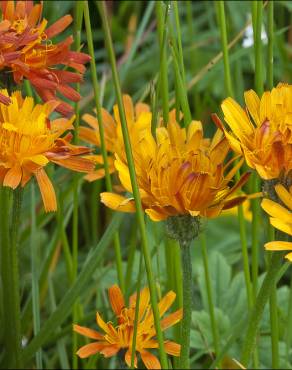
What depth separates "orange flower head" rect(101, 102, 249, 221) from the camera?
502mm

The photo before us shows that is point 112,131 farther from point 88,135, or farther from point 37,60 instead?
point 37,60

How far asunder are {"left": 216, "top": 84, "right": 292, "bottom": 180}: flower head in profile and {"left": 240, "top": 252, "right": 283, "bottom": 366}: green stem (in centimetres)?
6

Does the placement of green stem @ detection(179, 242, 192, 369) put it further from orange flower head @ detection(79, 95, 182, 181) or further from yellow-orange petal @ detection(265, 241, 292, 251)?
orange flower head @ detection(79, 95, 182, 181)

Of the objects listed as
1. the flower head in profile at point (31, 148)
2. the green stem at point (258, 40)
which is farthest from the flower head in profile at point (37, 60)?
the green stem at point (258, 40)

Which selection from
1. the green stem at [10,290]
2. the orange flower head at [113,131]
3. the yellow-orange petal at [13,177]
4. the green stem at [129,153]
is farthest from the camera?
the orange flower head at [113,131]

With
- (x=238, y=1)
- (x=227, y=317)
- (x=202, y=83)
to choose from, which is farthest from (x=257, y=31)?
(x=238, y=1)

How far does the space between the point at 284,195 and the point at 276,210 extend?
0.01m

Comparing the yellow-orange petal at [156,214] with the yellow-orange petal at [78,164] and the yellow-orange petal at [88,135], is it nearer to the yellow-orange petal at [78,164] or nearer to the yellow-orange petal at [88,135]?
the yellow-orange petal at [78,164]

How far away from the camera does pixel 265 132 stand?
499mm

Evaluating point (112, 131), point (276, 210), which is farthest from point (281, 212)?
point (112, 131)

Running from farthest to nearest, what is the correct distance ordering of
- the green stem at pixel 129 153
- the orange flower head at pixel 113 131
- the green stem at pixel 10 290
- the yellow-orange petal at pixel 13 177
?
the orange flower head at pixel 113 131
the green stem at pixel 10 290
the yellow-orange petal at pixel 13 177
the green stem at pixel 129 153

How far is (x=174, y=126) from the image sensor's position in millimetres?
583

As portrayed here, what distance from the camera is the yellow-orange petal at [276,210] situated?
1.60 ft

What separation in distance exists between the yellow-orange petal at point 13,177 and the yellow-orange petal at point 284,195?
172 mm
